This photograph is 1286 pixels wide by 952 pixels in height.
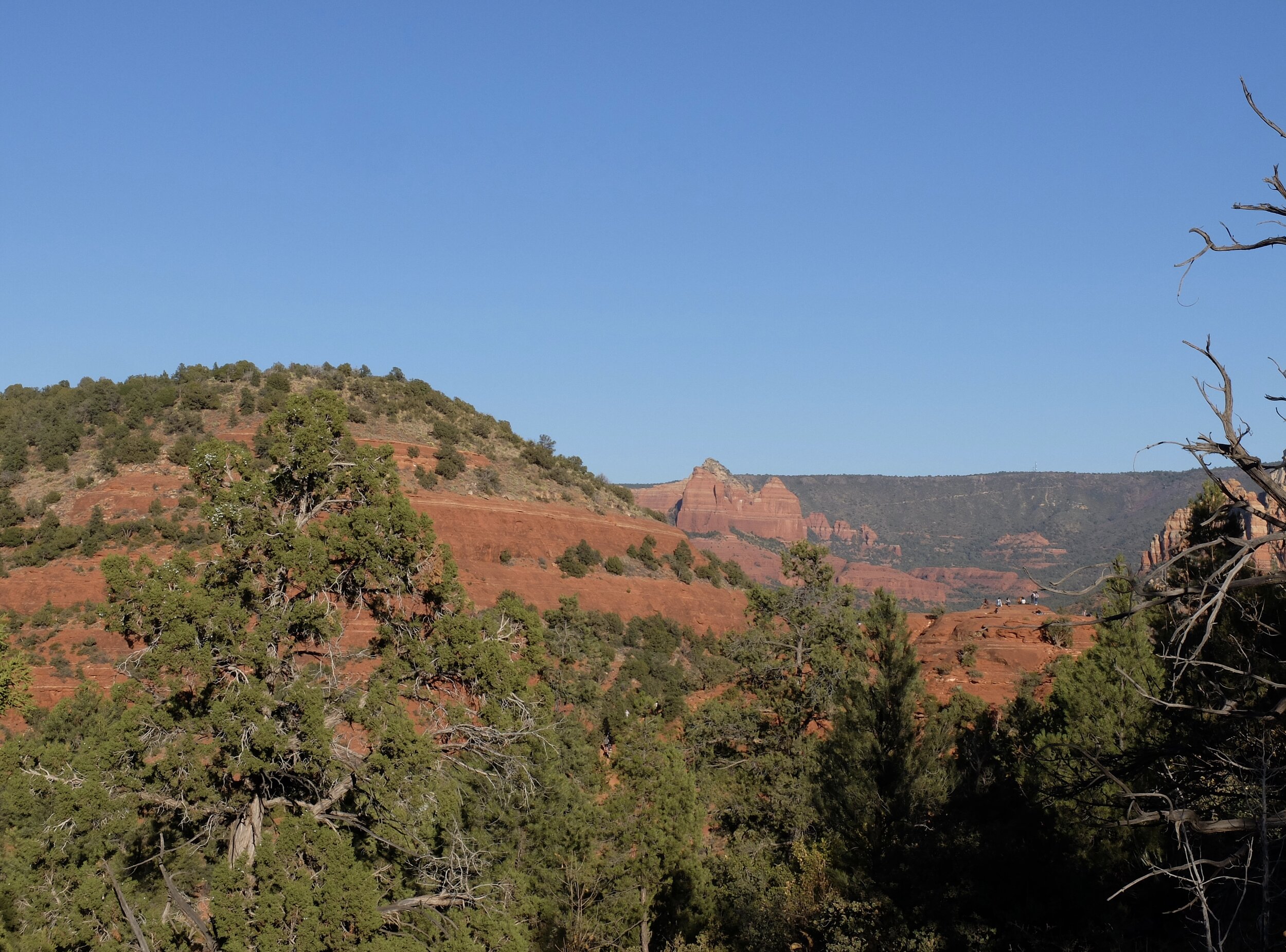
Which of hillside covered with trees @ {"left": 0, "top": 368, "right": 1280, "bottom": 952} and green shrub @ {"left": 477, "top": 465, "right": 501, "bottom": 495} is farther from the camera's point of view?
green shrub @ {"left": 477, "top": 465, "right": 501, "bottom": 495}

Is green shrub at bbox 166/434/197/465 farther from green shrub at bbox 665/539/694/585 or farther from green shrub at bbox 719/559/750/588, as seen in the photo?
green shrub at bbox 719/559/750/588

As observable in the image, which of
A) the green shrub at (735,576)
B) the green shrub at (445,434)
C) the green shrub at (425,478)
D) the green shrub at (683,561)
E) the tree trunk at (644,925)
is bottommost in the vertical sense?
the tree trunk at (644,925)

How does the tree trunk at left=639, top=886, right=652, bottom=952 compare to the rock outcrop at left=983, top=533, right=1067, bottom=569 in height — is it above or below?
below

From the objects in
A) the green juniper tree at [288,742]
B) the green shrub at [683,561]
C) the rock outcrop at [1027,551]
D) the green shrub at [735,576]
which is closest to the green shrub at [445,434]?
the green shrub at [683,561]

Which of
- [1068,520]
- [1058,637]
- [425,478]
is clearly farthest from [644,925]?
[1068,520]

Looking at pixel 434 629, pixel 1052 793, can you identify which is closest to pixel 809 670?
pixel 434 629

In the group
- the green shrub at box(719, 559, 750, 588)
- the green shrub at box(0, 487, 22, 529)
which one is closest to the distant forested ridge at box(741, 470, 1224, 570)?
the green shrub at box(719, 559, 750, 588)

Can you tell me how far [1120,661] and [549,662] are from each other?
37.3ft

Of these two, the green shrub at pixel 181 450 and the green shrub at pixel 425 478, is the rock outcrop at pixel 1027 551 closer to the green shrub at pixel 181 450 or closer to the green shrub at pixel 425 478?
the green shrub at pixel 425 478

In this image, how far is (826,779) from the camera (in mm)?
22375

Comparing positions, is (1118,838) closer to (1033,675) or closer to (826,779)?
(826,779)

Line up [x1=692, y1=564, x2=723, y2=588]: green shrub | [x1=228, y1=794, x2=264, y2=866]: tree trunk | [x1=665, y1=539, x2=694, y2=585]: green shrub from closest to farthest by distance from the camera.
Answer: [x1=228, y1=794, x2=264, y2=866]: tree trunk
[x1=665, y1=539, x2=694, y2=585]: green shrub
[x1=692, y1=564, x2=723, y2=588]: green shrub

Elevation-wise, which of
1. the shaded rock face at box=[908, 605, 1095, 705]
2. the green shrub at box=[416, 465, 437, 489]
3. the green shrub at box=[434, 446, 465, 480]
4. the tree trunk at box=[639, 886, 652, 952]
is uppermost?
the green shrub at box=[434, 446, 465, 480]

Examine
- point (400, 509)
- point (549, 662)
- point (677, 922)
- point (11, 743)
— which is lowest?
point (677, 922)
